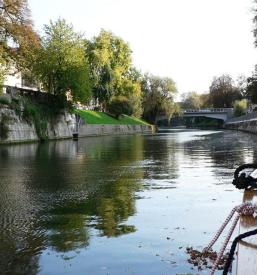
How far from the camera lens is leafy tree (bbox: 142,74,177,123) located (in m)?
104

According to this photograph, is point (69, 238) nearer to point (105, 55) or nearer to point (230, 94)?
point (105, 55)

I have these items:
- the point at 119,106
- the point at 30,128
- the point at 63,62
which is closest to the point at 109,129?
the point at 119,106

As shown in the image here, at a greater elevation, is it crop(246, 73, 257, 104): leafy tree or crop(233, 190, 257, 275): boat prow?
crop(246, 73, 257, 104): leafy tree

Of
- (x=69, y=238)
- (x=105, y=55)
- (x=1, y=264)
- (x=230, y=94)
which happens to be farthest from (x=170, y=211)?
(x=230, y=94)

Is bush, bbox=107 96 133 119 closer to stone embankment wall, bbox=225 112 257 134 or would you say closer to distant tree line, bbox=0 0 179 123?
distant tree line, bbox=0 0 179 123

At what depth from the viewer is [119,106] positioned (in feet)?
285

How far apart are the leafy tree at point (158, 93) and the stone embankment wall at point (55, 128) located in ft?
56.7

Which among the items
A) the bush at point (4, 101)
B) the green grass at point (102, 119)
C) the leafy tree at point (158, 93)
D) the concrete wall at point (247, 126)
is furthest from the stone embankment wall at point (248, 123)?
the bush at point (4, 101)

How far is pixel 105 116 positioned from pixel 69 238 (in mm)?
77273

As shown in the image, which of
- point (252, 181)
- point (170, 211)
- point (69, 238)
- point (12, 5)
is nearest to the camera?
point (252, 181)

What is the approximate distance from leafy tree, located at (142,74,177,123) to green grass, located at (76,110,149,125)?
34.9 feet

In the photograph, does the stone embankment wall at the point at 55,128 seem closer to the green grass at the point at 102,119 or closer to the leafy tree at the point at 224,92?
the green grass at the point at 102,119

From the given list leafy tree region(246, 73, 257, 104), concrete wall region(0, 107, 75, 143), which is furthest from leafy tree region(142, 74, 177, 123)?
leafy tree region(246, 73, 257, 104)

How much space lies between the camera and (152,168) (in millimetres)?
20344
